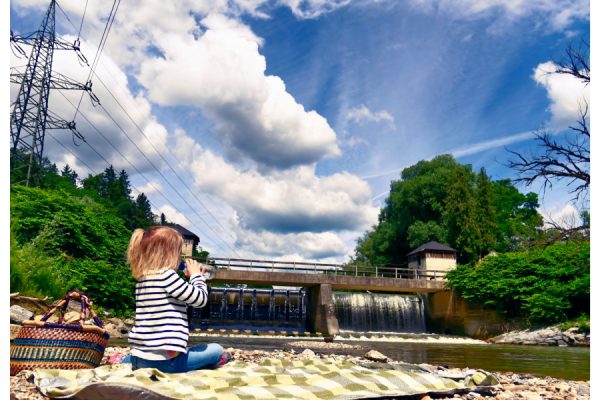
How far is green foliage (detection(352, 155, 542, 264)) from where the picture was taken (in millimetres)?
37812

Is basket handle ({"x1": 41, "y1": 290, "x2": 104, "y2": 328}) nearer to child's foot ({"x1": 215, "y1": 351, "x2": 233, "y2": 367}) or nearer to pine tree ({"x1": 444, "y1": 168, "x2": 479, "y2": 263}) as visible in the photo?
child's foot ({"x1": 215, "y1": 351, "x2": 233, "y2": 367})

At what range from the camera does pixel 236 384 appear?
317 cm

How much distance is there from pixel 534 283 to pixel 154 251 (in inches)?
977

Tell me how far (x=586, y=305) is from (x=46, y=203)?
78.8ft

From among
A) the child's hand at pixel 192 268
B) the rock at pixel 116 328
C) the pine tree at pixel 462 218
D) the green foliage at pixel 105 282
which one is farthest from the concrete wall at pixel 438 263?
the child's hand at pixel 192 268

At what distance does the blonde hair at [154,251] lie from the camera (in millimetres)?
3162

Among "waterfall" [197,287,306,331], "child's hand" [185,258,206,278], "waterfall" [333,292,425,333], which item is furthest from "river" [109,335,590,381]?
"waterfall" [197,287,306,331]

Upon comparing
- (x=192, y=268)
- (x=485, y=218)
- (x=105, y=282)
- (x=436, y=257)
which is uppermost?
(x=485, y=218)

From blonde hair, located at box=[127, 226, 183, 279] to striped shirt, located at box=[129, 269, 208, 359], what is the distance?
0.21 feet

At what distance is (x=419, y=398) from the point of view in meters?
3.41

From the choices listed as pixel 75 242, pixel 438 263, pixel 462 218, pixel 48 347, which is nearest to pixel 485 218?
pixel 462 218

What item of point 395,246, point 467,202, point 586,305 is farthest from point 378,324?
point 395,246

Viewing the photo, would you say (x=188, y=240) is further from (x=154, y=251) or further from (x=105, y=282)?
(x=154, y=251)

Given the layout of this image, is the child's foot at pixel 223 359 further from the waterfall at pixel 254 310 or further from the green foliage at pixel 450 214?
the green foliage at pixel 450 214
